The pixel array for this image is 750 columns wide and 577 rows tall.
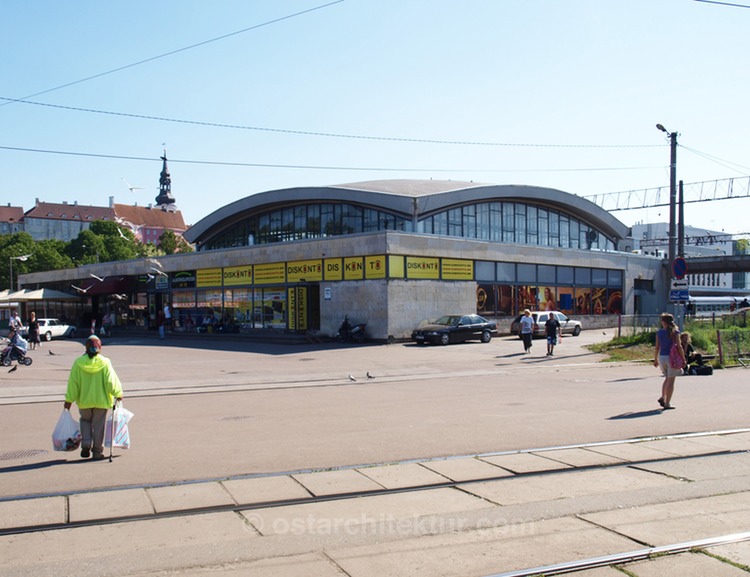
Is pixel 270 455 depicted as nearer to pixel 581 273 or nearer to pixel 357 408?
pixel 357 408

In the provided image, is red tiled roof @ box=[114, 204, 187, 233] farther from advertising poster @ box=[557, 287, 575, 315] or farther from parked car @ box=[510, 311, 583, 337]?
parked car @ box=[510, 311, 583, 337]

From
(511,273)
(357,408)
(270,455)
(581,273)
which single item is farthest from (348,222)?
(270,455)

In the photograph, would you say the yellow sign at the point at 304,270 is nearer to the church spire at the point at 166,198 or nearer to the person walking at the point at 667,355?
the person walking at the point at 667,355

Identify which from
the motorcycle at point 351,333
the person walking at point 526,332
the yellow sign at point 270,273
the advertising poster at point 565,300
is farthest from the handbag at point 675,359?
the advertising poster at point 565,300

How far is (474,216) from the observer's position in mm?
46531

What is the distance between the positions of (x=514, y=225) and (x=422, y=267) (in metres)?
Answer: 16.9

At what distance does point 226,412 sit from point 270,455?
4167 mm

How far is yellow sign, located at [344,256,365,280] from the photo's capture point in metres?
33.6

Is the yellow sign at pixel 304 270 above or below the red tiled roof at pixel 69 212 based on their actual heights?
below

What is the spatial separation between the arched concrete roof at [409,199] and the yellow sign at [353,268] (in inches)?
345

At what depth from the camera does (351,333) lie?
107 ft

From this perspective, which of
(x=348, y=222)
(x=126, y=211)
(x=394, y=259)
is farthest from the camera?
(x=126, y=211)

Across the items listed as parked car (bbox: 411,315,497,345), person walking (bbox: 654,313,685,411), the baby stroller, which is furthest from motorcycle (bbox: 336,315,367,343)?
person walking (bbox: 654,313,685,411)

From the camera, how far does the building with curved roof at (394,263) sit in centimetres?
3384
